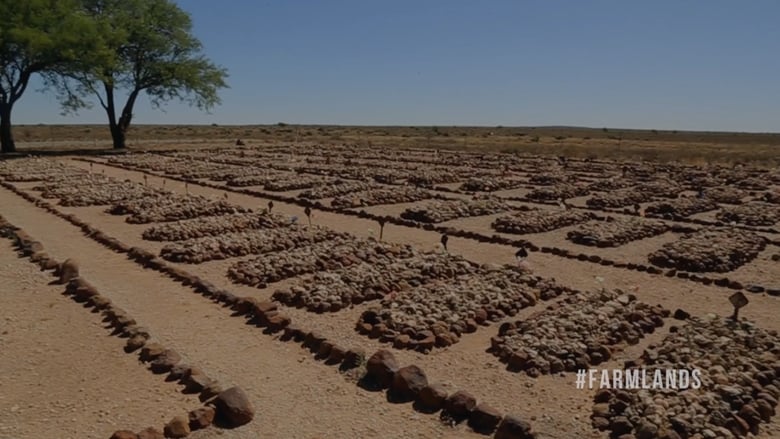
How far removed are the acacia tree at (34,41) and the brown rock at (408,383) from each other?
40608 millimetres

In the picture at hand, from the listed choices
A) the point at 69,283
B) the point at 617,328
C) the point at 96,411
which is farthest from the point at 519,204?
the point at 96,411

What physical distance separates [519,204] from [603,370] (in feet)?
48.7

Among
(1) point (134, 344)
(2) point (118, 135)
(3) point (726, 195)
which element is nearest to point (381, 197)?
(3) point (726, 195)

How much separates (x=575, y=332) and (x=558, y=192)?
1618cm

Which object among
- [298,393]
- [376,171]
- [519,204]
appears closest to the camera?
[298,393]

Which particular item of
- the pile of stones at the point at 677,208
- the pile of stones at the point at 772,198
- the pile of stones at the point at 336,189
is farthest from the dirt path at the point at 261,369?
the pile of stones at the point at 772,198

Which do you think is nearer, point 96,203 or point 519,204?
point 96,203

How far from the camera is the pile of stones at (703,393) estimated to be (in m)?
5.51

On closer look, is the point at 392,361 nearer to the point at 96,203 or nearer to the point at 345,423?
the point at 345,423

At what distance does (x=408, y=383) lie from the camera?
6324 millimetres

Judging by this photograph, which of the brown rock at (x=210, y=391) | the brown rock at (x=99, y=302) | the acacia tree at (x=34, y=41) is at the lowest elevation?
the brown rock at (x=210, y=391)

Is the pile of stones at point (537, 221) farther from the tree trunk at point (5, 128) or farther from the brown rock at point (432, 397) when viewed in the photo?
the tree trunk at point (5, 128)

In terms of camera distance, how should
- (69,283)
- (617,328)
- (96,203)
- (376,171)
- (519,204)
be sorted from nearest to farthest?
(617,328), (69,283), (96,203), (519,204), (376,171)

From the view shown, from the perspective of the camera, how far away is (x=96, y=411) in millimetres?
5852
